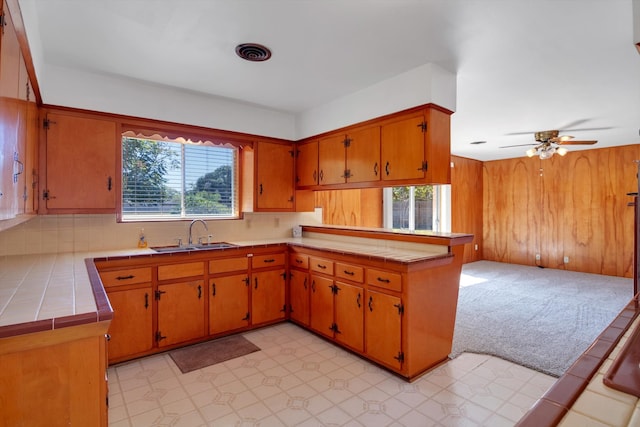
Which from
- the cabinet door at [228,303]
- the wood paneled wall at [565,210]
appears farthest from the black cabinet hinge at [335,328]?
the wood paneled wall at [565,210]

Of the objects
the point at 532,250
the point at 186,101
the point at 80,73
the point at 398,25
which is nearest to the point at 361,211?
the point at 186,101

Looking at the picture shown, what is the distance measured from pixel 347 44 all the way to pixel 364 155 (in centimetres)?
119

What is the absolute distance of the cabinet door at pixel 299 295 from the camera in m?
3.49

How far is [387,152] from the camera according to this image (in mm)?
3123

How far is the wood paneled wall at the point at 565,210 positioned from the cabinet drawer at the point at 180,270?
276 inches

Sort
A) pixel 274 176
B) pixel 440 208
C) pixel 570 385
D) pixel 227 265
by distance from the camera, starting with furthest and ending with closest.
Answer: pixel 440 208, pixel 274 176, pixel 227 265, pixel 570 385

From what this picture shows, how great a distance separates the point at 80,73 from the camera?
288 cm

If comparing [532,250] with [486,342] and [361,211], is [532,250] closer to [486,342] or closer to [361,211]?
[361,211]

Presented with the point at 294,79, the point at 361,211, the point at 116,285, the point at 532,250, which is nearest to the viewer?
the point at 116,285

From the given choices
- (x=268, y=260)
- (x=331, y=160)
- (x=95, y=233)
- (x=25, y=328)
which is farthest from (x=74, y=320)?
(x=331, y=160)

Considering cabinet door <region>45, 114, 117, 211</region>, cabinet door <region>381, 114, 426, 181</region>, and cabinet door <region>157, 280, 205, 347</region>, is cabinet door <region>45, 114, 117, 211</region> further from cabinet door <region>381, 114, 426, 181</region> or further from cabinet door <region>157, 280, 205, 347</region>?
cabinet door <region>381, 114, 426, 181</region>

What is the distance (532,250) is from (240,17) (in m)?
7.54

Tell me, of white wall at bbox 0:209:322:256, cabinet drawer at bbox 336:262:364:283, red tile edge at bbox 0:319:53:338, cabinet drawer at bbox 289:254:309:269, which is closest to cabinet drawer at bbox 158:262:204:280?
white wall at bbox 0:209:322:256

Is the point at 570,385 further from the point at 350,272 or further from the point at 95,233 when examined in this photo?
the point at 95,233
